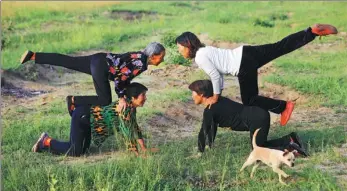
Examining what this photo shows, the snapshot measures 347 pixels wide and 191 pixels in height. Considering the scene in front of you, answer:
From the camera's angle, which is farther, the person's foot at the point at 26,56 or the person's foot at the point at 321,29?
the person's foot at the point at 26,56

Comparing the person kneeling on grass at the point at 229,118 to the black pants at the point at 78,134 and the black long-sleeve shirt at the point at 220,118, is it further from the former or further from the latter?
the black pants at the point at 78,134

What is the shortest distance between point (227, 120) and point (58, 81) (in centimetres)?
532

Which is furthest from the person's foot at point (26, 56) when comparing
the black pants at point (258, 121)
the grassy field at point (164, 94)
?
the black pants at point (258, 121)

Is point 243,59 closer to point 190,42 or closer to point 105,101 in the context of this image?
point 190,42

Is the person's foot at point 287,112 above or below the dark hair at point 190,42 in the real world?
below

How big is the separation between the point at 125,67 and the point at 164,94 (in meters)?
2.86

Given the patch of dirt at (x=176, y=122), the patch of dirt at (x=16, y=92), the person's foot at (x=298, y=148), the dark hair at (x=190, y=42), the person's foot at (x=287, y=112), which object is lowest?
the patch of dirt at (x=176, y=122)

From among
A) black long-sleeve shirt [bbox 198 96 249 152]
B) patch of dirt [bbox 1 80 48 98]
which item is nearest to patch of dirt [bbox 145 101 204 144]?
black long-sleeve shirt [bbox 198 96 249 152]

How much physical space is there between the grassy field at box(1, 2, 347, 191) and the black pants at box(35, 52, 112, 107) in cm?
53

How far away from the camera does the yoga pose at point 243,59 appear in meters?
6.53

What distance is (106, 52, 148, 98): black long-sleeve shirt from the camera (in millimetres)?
6566

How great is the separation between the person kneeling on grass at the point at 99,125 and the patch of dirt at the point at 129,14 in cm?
1259

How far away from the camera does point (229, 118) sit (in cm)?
639

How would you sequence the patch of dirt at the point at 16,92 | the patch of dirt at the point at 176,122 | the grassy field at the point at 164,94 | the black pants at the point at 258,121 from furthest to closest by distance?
1. the patch of dirt at the point at 16,92
2. the patch of dirt at the point at 176,122
3. the black pants at the point at 258,121
4. the grassy field at the point at 164,94
